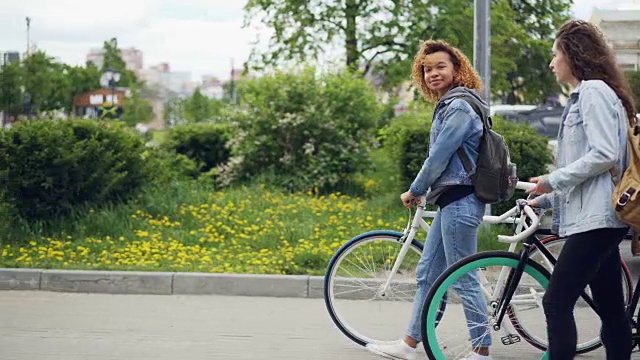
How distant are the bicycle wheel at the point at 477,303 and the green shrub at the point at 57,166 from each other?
537cm

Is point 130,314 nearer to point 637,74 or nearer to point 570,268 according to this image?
point 570,268

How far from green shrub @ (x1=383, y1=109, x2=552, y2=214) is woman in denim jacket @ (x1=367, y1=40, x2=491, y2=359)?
4.44m

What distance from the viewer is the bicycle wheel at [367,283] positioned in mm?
5645

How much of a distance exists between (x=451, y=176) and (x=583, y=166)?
3.31ft

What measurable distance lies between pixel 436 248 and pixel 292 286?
248cm

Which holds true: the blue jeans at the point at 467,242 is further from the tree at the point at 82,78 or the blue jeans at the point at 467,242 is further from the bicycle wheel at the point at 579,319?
the tree at the point at 82,78

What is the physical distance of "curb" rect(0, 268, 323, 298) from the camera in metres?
7.50

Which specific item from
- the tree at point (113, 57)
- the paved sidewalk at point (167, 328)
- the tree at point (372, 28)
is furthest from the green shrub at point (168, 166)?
the tree at point (113, 57)

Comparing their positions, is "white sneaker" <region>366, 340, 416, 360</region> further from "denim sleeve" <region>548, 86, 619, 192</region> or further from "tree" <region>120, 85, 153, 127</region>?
"tree" <region>120, 85, 153, 127</region>

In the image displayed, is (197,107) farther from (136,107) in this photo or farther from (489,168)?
(489,168)

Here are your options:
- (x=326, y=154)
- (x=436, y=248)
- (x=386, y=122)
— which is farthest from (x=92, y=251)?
(x=386, y=122)

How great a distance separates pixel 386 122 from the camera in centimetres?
1623

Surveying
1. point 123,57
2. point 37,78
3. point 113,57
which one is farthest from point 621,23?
point 123,57

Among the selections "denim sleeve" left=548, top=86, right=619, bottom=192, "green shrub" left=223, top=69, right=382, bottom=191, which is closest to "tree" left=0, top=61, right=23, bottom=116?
"green shrub" left=223, top=69, right=382, bottom=191
